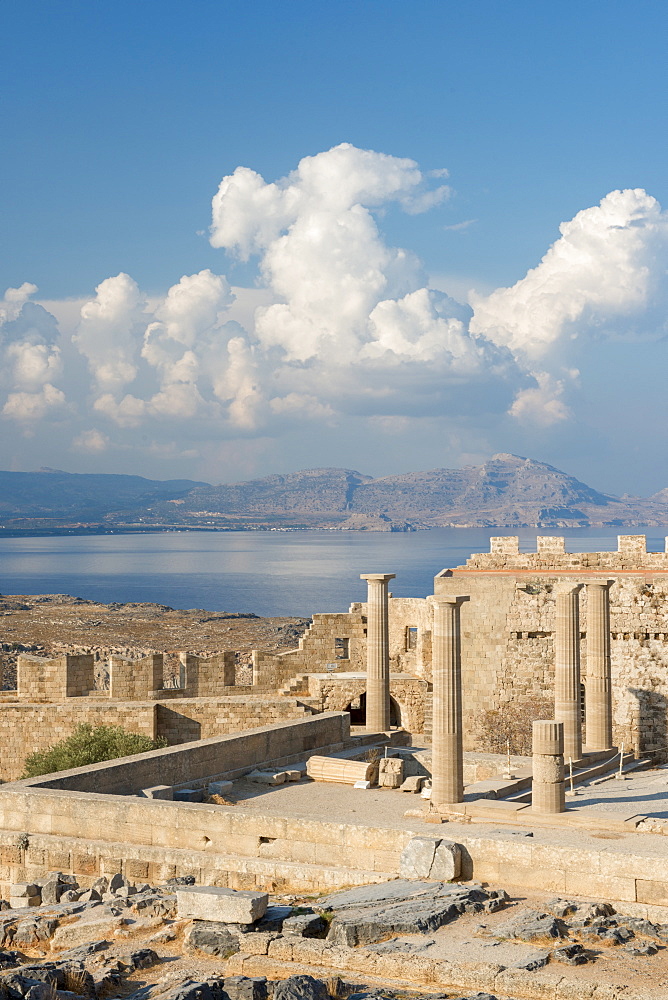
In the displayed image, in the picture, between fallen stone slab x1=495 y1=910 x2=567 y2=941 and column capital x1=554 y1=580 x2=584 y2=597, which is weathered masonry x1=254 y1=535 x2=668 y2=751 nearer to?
column capital x1=554 y1=580 x2=584 y2=597

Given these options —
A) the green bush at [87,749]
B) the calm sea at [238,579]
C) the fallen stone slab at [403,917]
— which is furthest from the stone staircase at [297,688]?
the calm sea at [238,579]

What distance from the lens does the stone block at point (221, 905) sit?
→ 11016 mm

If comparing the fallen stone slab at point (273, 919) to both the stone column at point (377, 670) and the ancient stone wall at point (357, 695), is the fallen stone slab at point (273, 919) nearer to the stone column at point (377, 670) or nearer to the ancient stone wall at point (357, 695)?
the stone column at point (377, 670)

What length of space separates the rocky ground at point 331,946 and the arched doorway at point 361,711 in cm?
1285

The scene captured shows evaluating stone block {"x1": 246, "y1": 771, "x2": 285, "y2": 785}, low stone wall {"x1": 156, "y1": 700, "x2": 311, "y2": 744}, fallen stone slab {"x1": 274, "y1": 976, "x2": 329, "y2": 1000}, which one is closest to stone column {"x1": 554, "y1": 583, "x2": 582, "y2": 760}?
stone block {"x1": 246, "y1": 771, "x2": 285, "y2": 785}

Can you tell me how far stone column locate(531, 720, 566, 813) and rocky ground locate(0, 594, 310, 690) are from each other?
2373cm

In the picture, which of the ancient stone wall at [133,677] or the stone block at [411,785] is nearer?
the stone block at [411,785]

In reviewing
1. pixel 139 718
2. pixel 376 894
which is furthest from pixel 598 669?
pixel 376 894

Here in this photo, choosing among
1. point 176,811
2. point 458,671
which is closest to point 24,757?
point 176,811

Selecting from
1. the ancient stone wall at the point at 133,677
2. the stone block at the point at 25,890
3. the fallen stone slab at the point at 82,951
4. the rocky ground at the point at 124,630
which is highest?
the ancient stone wall at the point at 133,677

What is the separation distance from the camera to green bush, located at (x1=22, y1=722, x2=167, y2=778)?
66.2 ft

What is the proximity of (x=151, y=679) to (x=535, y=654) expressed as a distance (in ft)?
28.3

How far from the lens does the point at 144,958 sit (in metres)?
10.4

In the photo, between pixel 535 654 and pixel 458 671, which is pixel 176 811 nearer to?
pixel 458 671
